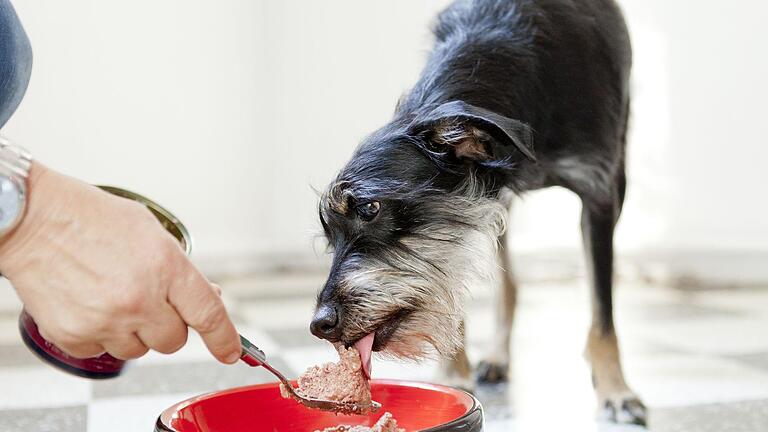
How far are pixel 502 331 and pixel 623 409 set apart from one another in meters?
0.54

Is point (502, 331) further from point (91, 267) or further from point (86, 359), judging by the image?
point (91, 267)

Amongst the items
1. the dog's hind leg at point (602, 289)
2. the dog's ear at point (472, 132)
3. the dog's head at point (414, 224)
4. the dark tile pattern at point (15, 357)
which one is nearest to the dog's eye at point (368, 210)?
the dog's head at point (414, 224)

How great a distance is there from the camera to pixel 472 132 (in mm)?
1320

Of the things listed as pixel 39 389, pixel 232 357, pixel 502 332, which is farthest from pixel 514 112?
pixel 39 389

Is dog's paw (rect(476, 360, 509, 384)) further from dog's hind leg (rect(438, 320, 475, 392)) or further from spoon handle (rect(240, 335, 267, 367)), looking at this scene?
spoon handle (rect(240, 335, 267, 367))

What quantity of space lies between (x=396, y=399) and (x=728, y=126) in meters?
2.45

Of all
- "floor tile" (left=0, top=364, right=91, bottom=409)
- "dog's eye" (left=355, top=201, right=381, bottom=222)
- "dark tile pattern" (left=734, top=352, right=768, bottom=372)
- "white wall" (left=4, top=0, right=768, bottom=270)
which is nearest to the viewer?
"dog's eye" (left=355, top=201, right=381, bottom=222)

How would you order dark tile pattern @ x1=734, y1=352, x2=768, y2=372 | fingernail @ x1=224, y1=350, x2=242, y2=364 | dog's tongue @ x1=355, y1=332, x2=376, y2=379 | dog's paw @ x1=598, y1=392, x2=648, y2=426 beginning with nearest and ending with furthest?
fingernail @ x1=224, y1=350, x2=242, y2=364 < dog's tongue @ x1=355, y1=332, x2=376, y2=379 < dog's paw @ x1=598, y1=392, x2=648, y2=426 < dark tile pattern @ x1=734, y1=352, x2=768, y2=372

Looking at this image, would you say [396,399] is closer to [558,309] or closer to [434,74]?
[434,74]

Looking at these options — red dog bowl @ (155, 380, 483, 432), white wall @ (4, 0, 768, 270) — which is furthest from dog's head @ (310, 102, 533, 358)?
white wall @ (4, 0, 768, 270)

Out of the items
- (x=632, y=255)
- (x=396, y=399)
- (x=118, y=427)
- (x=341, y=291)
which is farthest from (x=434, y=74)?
(x=632, y=255)

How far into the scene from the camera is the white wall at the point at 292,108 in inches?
126

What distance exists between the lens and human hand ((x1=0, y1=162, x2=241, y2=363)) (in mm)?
690

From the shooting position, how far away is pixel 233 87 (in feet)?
12.7
